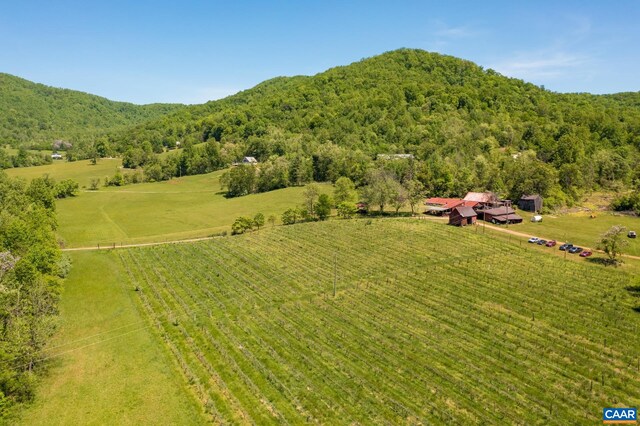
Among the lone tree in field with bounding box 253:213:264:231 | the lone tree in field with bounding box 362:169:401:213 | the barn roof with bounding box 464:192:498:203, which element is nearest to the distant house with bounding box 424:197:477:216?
the barn roof with bounding box 464:192:498:203

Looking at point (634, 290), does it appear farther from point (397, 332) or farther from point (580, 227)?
point (580, 227)

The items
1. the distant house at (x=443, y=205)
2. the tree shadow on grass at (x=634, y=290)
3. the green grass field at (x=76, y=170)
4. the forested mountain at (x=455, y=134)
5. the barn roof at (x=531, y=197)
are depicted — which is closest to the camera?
the tree shadow on grass at (x=634, y=290)

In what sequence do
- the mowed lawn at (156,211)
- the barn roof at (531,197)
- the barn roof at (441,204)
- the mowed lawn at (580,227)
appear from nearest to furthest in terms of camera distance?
1. the mowed lawn at (580,227)
2. the mowed lawn at (156,211)
3. the barn roof at (441,204)
4. the barn roof at (531,197)

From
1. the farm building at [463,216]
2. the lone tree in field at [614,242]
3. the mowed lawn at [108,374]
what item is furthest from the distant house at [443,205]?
the mowed lawn at [108,374]

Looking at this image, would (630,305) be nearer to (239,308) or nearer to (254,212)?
(239,308)

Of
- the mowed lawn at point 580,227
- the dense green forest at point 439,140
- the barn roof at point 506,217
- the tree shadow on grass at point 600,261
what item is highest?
the dense green forest at point 439,140

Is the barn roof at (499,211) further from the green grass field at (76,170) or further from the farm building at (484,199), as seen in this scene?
the green grass field at (76,170)

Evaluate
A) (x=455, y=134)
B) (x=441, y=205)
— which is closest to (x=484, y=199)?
(x=441, y=205)
